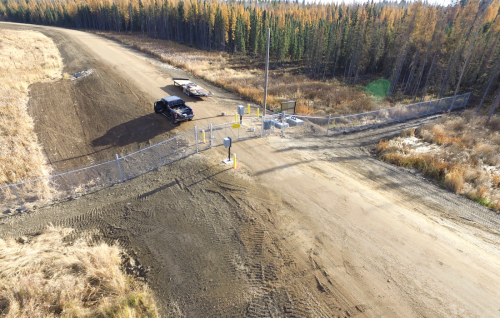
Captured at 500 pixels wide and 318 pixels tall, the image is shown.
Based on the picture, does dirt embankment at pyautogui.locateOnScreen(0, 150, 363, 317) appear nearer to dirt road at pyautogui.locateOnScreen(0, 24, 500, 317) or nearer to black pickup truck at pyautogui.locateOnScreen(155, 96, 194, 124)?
dirt road at pyautogui.locateOnScreen(0, 24, 500, 317)

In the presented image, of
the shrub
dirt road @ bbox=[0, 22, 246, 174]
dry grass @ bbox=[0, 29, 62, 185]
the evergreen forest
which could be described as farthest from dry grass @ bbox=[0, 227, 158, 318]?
the evergreen forest

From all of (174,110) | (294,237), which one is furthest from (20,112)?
(294,237)

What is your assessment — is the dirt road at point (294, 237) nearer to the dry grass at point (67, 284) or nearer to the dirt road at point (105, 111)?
the dry grass at point (67, 284)

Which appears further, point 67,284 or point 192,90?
point 192,90

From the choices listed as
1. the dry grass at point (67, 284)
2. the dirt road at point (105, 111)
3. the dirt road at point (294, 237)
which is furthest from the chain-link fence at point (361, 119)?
the dry grass at point (67, 284)

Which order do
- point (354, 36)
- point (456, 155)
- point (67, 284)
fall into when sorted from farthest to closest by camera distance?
point (354, 36), point (456, 155), point (67, 284)

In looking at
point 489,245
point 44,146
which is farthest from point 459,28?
point 44,146

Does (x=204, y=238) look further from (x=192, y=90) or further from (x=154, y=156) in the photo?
(x=192, y=90)
